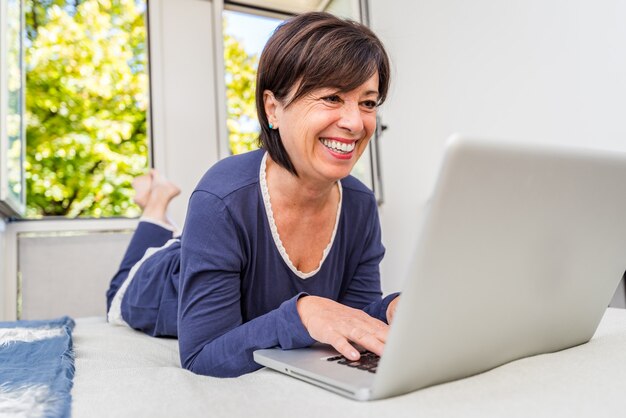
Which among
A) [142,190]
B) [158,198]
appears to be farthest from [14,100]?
[158,198]

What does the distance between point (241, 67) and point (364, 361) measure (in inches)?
126

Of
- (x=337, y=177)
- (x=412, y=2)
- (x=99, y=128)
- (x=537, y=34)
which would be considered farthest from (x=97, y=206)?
(x=337, y=177)

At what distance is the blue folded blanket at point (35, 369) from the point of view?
1.90ft

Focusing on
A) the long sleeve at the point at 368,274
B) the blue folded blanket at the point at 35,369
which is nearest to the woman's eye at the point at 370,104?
the long sleeve at the point at 368,274

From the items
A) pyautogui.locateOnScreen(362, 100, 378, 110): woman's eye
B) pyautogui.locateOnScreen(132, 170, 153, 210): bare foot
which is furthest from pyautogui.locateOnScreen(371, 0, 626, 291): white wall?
pyautogui.locateOnScreen(132, 170, 153, 210): bare foot

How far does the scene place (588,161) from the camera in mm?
518

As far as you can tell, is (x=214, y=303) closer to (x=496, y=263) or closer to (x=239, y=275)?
(x=239, y=275)

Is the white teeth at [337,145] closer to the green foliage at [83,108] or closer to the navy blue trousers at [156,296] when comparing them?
the navy blue trousers at [156,296]

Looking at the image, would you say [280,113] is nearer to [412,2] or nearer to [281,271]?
[281,271]

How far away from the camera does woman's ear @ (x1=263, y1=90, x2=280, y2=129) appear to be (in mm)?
993

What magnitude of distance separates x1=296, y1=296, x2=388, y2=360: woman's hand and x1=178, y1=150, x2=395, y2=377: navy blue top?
0.02 meters

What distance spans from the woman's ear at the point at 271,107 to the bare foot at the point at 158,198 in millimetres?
1071

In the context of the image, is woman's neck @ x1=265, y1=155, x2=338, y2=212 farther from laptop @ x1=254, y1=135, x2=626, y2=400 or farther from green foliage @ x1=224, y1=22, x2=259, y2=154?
green foliage @ x1=224, y1=22, x2=259, y2=154

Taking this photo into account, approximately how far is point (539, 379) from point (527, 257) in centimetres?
14
